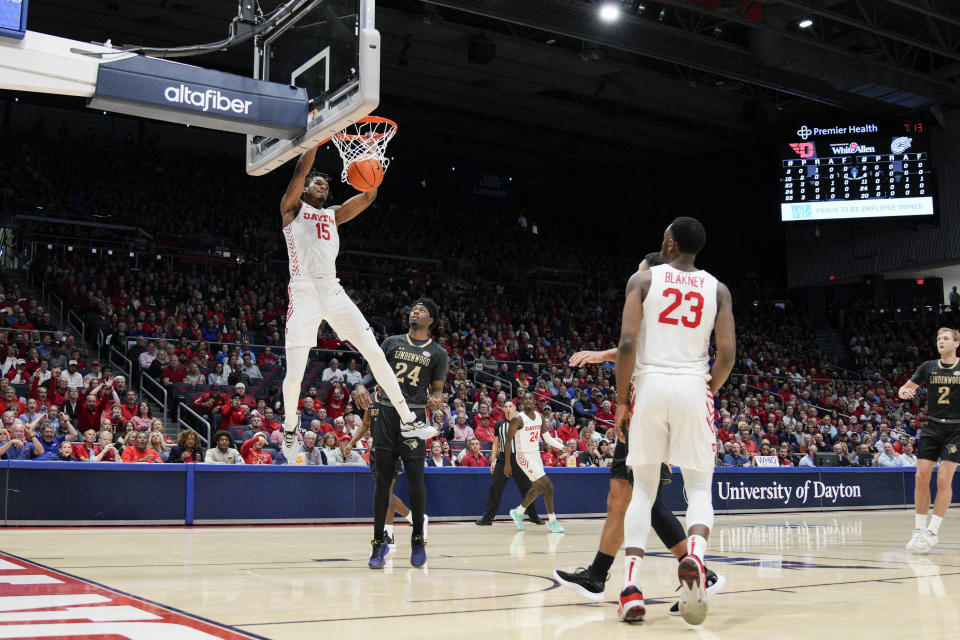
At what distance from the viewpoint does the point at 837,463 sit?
21.0 m

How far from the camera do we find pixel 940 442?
9.84 m

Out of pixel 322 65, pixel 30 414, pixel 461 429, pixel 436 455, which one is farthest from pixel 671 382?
pixel 461 429

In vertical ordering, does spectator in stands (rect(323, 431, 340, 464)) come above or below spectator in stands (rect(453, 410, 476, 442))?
below

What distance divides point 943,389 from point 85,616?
332 inches

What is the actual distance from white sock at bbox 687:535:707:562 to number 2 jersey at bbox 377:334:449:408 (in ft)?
10.7

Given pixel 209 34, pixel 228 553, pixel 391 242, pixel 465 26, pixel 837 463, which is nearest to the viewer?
pixel 228 553

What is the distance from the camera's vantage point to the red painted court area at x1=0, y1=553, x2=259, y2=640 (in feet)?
14.2

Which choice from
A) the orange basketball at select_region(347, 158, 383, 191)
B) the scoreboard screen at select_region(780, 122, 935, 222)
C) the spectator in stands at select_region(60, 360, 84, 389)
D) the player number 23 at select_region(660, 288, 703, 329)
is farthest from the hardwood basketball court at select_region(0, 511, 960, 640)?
the scoreboard screen at select_region(780, 122, 935, 222)

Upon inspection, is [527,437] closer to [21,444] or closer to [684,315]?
[21,444]

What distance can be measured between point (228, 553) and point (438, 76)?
70.5ft

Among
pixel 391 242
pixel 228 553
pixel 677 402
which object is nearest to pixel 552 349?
pixel 391 242

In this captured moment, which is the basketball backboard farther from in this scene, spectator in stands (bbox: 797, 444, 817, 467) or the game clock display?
spectator in stands (bbox: 797, 444, 817, 467)

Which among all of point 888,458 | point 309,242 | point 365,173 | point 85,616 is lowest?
point 85,616

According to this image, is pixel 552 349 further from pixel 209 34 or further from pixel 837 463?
pixel 209 34
